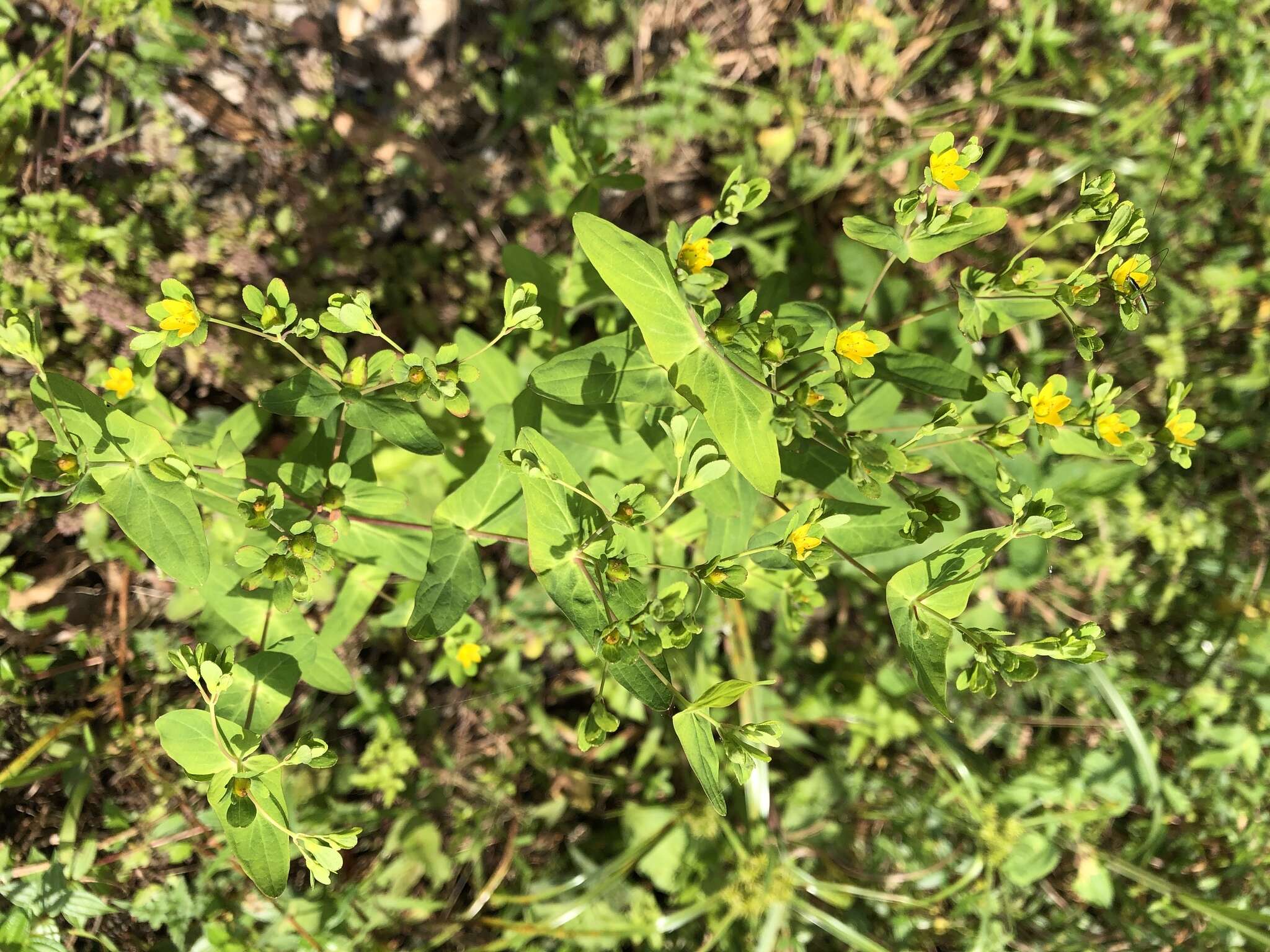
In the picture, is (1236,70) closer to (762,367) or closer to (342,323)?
(762,367)

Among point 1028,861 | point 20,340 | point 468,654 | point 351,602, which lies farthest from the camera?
point 1028,861

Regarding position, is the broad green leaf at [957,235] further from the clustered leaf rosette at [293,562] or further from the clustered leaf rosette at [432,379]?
the clustered leaf rosette at [293,562]

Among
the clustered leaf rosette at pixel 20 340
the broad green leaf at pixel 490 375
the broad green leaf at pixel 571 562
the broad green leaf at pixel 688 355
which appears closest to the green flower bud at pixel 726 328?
the broad green leaf at pixel 688 355

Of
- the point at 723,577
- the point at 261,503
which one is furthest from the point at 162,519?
the point at 723,577

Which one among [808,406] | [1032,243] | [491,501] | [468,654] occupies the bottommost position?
[468,654]

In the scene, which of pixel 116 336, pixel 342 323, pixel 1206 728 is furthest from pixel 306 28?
pixel 1206 728

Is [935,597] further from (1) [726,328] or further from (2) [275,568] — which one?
(2) [275,568]
